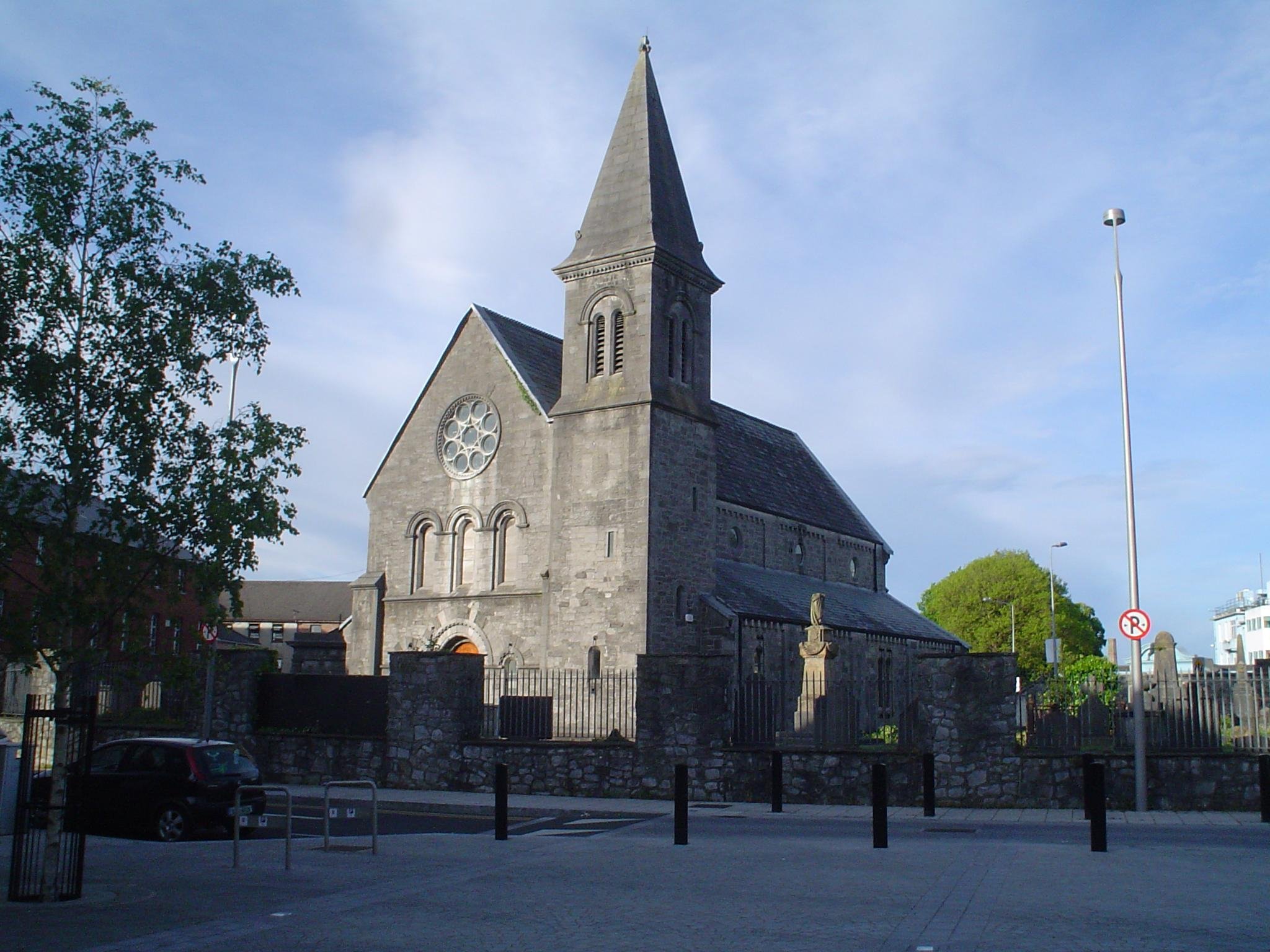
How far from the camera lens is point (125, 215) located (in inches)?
492

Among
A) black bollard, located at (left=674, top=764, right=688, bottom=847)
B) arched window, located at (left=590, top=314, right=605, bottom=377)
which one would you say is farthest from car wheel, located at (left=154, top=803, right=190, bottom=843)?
arched window, located at (left=590, top=314, right=605, bottom=377)

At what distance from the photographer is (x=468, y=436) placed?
3884 centimetres

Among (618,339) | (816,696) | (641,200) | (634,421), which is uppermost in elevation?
(641,200)

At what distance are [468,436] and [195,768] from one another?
74.0ft

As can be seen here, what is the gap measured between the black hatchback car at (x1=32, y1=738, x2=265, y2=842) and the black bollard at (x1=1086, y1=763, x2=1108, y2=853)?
422 inches

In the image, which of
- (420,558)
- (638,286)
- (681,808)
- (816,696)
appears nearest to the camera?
(681,808)

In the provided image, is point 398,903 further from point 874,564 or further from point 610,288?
point 874,564

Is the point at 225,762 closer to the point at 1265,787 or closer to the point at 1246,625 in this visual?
the point at 1265,787

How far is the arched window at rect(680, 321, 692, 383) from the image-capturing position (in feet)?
123

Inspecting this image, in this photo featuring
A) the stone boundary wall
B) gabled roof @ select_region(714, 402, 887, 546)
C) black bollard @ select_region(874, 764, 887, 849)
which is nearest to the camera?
black bollard @ select_region(874, 764, 887, 849)

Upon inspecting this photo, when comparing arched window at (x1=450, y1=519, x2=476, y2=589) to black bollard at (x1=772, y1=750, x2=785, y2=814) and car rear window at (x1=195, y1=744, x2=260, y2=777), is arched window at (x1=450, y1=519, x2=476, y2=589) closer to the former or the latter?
black bollard at (x1=772, y1=750, x2=785, y2=814)

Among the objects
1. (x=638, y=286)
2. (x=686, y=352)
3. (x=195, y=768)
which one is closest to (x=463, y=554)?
(x=686, y=352)

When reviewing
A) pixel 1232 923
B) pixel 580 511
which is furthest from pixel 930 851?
pixel 580 511

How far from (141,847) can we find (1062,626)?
7743cm
